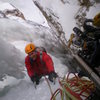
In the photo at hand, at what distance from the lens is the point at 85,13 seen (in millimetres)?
6543

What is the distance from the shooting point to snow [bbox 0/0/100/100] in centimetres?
527

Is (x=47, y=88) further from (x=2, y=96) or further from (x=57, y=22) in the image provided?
(x=57, y=22)

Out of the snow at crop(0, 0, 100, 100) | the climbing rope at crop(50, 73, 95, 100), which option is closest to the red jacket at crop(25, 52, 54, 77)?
the snow at crop(0, 0, 100, 100)

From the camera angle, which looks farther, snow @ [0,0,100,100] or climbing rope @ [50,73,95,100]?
snow @ [0,0,100,100]

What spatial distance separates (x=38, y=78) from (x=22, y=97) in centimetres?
56

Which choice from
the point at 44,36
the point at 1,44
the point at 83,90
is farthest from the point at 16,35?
the point at 83,90

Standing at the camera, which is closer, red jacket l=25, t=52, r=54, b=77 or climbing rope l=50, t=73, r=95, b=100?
climbing rope l=50, t=73, r=95, b=100

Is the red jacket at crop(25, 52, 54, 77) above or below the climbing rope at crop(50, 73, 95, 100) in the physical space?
above

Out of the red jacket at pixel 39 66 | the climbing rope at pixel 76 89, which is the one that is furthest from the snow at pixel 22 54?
the climbing rope at pixel 76 89

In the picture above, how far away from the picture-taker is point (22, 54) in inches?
313

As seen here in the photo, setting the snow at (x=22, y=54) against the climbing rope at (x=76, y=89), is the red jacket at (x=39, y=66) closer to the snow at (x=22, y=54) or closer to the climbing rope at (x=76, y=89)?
the snow at (x=22, y=54)

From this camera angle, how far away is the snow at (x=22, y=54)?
5.27 metres

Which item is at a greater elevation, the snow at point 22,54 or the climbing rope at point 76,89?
the snow at point 22,54

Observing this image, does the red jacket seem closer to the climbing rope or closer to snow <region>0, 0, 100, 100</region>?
snow <region>0, 0, 100, 100</region>
